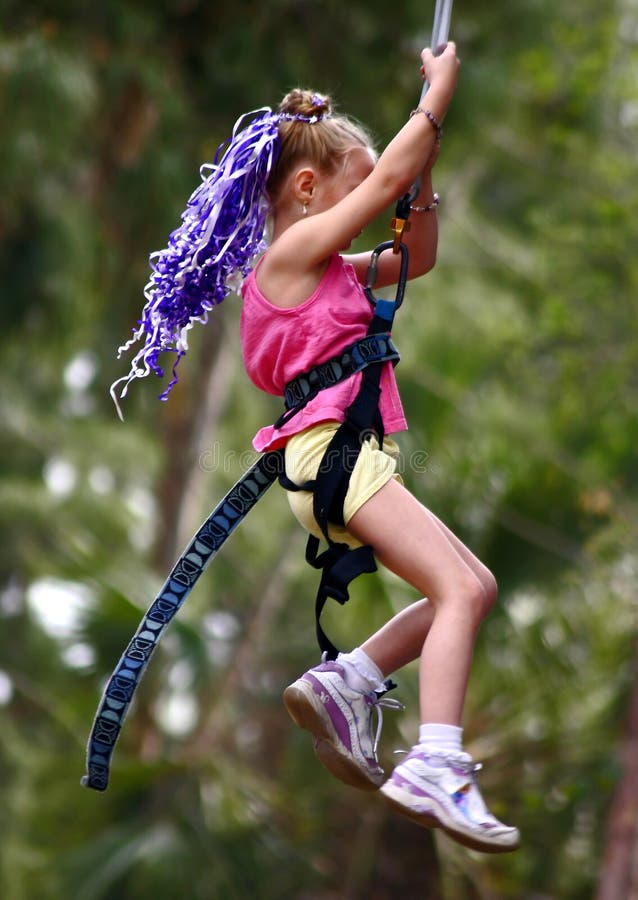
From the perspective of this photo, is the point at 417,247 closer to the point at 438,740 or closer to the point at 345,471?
the point at 345,471

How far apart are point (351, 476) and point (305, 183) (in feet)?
2.28

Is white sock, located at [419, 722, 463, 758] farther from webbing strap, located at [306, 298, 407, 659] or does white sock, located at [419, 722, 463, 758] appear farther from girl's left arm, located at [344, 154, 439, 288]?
girl's left arm, located at [344, 154, 439, 288]

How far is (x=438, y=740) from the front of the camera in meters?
2.76

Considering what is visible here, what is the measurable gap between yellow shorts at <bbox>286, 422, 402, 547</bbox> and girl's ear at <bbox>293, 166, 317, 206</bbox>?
1.75ft

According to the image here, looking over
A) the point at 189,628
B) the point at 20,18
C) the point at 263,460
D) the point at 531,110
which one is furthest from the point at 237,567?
the point at 263,460

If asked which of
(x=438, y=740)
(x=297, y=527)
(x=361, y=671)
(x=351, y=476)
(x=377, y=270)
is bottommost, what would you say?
(x=438, y=740)

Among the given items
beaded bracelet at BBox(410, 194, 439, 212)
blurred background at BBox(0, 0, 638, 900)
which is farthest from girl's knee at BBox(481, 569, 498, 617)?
blurred background at BBox(0, 0, 638, 900)

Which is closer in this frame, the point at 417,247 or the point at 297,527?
the point at 417,247

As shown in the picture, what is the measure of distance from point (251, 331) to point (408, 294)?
935cm

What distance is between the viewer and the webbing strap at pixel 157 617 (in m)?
3.12

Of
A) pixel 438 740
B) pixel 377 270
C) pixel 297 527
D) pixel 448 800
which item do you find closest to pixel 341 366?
pixel 377 270

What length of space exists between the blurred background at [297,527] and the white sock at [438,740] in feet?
14.3

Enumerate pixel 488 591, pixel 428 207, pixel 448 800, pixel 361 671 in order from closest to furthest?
pixel 448 800, pixel 488 591, pixel 361 671, pixel 428 207

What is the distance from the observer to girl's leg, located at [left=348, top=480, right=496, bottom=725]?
2.80 metres
